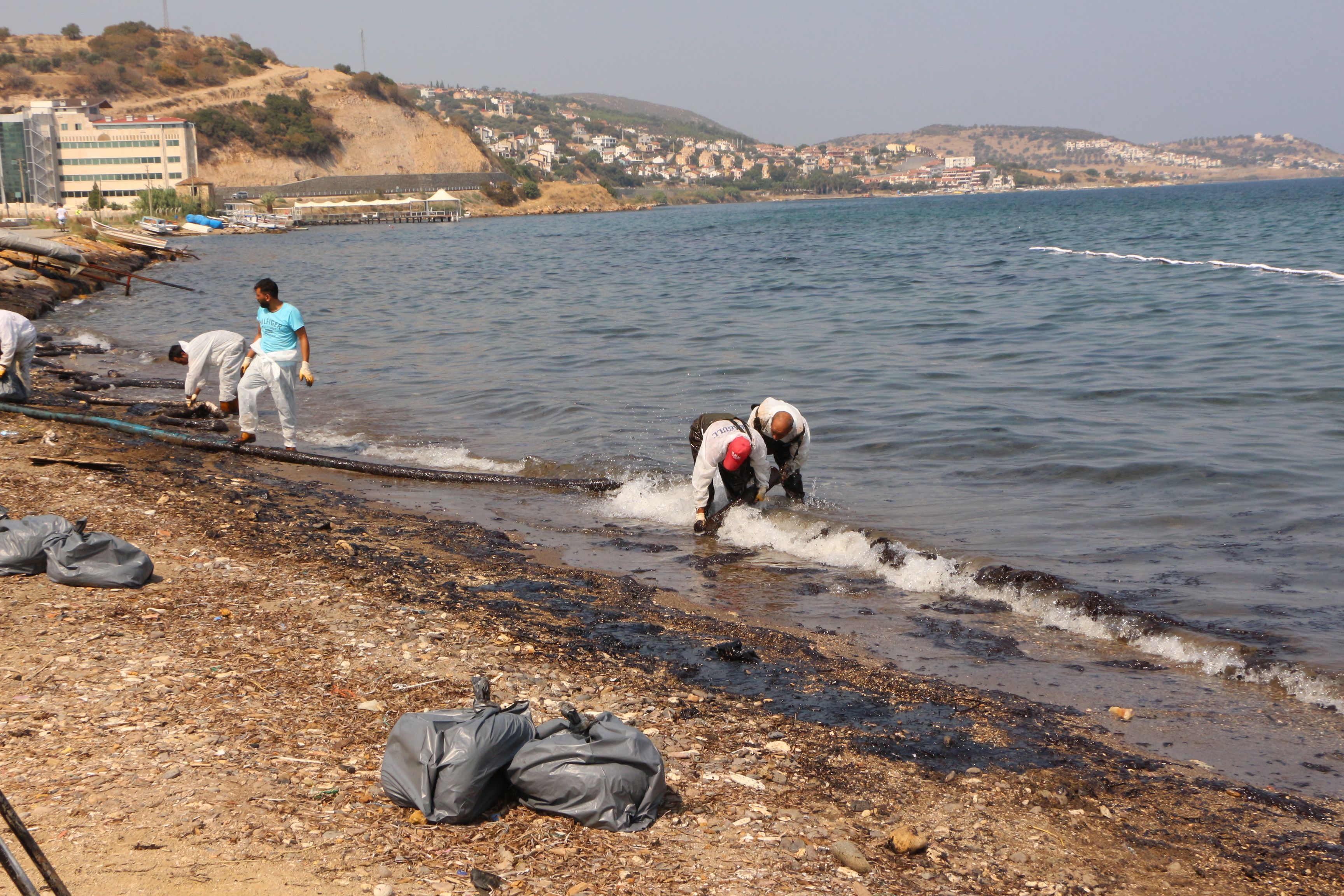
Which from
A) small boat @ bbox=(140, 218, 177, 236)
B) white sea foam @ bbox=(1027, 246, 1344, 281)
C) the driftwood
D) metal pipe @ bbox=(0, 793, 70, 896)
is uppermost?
small boat @ bbox=(140, 218, 177, 236)

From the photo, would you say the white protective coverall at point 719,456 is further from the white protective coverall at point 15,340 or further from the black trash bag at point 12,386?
the black trash bag at point 12,386

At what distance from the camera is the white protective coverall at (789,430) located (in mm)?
8688

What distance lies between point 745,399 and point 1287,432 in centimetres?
701

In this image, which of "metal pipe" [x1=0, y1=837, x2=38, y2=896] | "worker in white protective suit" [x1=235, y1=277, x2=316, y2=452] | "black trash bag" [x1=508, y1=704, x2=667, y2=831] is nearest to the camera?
"metal pipe" [x1=0, y1=837, x2=38, y2=896]

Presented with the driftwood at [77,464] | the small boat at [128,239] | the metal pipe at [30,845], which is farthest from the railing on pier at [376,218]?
the metal pipe at [30,845]

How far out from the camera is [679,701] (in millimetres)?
5211

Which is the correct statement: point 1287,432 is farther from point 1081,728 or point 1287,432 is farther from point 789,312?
point 789,312

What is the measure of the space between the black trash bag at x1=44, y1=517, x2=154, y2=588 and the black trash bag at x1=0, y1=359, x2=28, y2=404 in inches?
238

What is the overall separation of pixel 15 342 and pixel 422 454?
14.6ft

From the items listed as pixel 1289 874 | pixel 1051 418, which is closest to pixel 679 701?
pixel 1289 874

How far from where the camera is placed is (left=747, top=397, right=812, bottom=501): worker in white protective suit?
8641 millimetres

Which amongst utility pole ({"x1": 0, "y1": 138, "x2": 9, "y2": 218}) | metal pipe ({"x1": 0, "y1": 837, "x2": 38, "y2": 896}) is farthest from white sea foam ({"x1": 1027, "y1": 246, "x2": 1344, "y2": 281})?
utility pole ({"x1": 0, "y1": 138, "x2": 9, "y2": 218})

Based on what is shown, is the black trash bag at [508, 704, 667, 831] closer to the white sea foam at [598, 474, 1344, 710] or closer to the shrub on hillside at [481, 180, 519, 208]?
the white sea foam at [598, 474, 1344, 710]

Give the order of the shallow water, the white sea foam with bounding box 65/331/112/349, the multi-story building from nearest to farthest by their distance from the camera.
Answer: the shallow water < the white sea foam with bounding box 65/331/112/349 < the multi-story building
